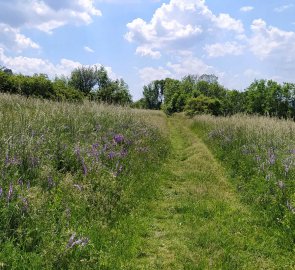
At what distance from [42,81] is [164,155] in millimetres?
22428

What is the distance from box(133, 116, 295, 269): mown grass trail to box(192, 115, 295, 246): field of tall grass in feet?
0.90

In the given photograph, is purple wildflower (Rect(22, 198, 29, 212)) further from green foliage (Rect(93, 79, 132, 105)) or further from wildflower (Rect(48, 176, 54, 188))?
green foliage (Rect(93, 79, 132, 105))

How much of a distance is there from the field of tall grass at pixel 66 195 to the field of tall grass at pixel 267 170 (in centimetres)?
251

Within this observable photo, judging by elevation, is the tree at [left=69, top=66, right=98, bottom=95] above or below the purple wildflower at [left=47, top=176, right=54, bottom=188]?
above

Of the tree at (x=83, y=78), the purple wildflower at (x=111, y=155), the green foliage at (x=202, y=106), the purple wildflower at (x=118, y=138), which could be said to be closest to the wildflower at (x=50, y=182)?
the purple wildflower at (x=111, y=155)

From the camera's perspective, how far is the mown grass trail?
5449 mm

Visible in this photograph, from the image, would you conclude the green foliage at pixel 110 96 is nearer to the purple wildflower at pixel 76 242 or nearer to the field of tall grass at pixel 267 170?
the field of tall grass at pixel 267 170

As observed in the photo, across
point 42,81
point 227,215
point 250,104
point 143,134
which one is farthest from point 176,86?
point 227,215

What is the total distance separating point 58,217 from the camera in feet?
17.6

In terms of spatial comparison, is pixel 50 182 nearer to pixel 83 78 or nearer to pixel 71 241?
pixel 71 241

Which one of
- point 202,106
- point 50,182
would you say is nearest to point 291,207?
point 50,182

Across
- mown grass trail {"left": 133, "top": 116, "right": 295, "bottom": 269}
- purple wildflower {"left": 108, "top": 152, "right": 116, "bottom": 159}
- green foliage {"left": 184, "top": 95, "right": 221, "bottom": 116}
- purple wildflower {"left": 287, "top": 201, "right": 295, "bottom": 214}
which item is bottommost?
mown grass trail {"left": 133, "top": 116, "right": 295, "bottom": 269}

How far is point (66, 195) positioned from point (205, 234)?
256 centimetres

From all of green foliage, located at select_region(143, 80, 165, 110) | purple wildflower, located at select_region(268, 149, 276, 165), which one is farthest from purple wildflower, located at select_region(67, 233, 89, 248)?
green foliage, located at select_region(143, 80, 165, 110)
